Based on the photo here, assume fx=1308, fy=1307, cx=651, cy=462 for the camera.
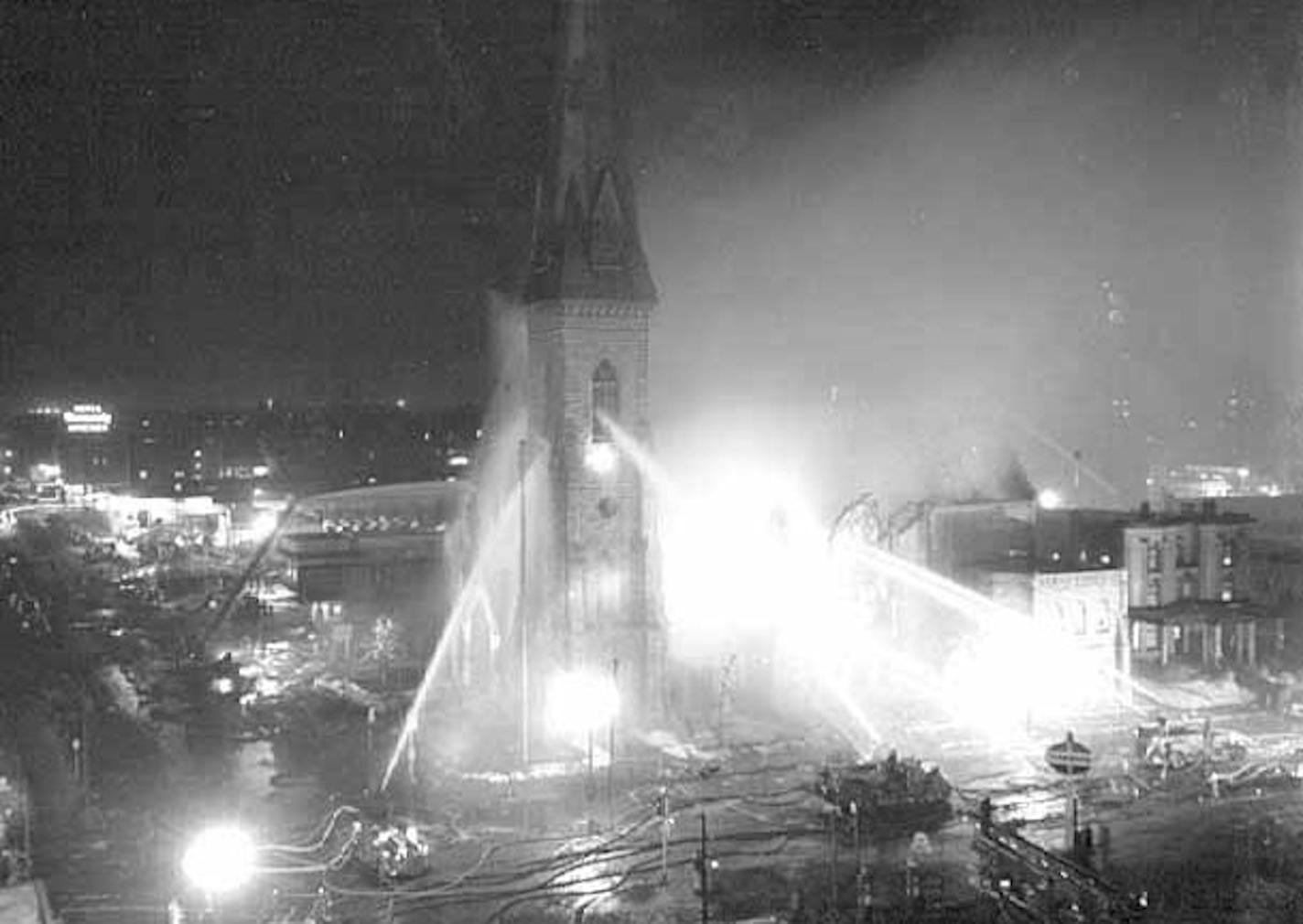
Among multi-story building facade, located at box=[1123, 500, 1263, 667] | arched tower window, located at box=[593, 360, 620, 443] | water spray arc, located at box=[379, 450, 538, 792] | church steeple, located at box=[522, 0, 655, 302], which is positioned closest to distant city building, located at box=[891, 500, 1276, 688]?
multi-story building facade, located at box=[1123, 500, 1263, 667]

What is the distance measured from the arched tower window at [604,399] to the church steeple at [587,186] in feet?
9.49

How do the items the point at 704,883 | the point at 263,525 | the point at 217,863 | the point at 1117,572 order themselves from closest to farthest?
1. the point at 704,883
2. the point at 217,863
3. the point at 1117,572
4. the point at 263,525

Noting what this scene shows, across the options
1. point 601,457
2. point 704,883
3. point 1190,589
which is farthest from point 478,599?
point 1190,589

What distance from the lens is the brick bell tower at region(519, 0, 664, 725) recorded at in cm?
5062

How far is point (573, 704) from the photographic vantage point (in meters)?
48.9

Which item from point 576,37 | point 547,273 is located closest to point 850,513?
point 547,273

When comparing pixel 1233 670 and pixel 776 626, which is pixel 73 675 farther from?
pixel 1233 670

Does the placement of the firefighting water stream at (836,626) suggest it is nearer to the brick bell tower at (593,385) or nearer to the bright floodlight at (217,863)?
the brick bell tower at (593,385)

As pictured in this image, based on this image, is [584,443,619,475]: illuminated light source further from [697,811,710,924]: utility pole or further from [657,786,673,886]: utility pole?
[697,811,710,924]: utility pole

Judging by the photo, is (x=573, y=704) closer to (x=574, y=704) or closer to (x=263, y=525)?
(x=574, y=704)

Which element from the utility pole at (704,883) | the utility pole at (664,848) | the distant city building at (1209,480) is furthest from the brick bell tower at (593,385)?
the distant city building at (1209,480)

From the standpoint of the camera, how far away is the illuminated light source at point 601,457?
51156mm

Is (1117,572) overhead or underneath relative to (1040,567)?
underneath

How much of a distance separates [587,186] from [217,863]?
2944 cm
